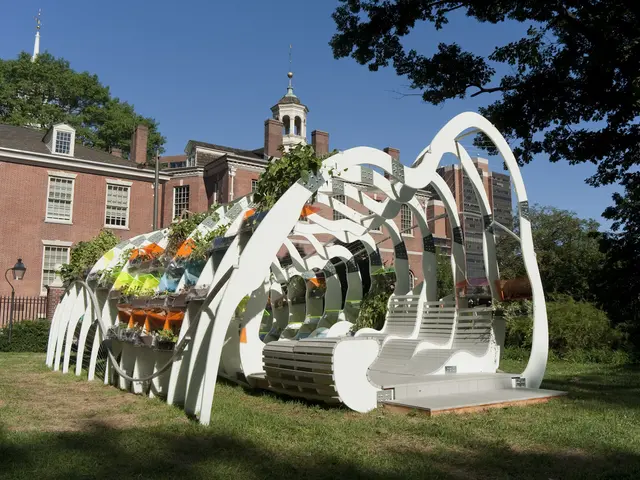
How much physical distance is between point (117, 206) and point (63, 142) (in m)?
4.10

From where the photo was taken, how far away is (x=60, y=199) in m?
28.0

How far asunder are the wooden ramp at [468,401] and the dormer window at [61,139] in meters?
26.4

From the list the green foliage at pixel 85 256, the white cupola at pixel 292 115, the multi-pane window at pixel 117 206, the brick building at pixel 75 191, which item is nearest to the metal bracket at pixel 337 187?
the green foliage at pixel 85 256

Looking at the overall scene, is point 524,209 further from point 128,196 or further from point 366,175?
point 128,196

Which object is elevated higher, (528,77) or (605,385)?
(528,77)

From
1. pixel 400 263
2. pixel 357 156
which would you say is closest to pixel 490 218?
pixel 400 263

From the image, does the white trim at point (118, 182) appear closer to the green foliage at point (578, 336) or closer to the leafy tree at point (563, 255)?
the leafy tree at point (563, 255)

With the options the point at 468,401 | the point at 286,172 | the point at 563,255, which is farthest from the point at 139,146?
the point at 468,401

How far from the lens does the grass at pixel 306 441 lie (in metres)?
4.24

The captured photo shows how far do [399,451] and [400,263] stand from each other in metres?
6.76

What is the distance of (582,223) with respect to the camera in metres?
33.2

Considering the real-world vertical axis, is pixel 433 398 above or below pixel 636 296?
below

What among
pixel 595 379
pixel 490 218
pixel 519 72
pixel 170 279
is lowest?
pixel 595 379

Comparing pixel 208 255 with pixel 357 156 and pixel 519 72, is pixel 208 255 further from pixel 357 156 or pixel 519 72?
pixel 519 72
